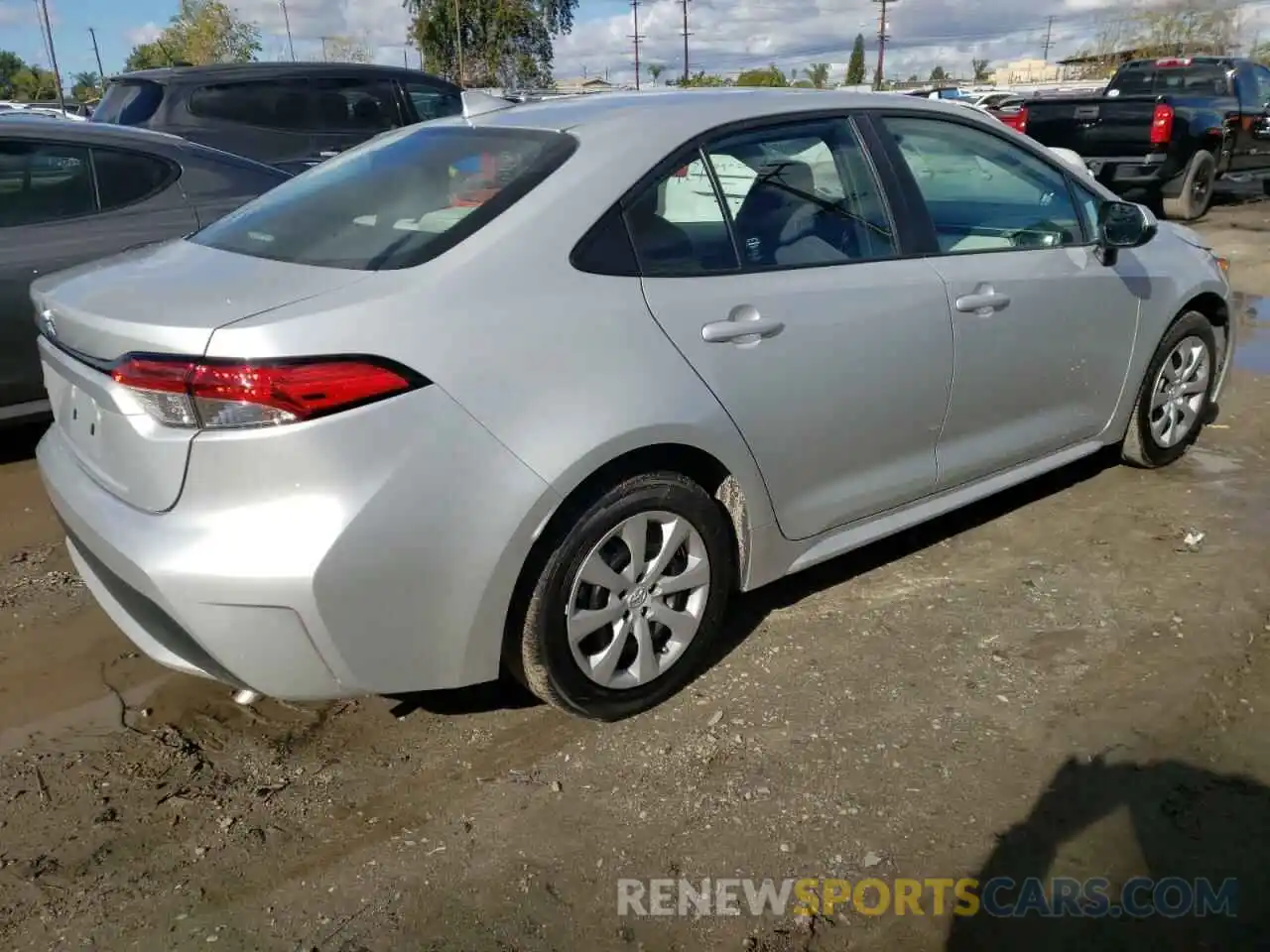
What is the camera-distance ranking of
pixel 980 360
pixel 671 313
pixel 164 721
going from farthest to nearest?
pixel 980 360 → pixel 164 721 → pixel 671 313

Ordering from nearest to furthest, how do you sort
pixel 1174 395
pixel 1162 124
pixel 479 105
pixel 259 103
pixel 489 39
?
pixel 479 105 → pixel 1174 395 → pixel 259 103 → pixel 1162 124 → pixel 489 39

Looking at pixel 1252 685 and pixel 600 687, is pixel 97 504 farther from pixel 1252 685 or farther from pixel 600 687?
pixel 1252 685

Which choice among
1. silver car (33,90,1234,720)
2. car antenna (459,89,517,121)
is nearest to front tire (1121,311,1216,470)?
silver car (33,90,1234,720)

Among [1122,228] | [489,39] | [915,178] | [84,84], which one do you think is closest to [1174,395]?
[1122,228]

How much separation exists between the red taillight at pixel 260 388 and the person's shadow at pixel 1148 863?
172 centimetres

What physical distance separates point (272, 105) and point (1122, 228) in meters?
7.95

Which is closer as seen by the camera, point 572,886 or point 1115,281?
point 572,886

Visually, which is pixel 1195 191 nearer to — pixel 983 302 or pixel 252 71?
pixel 252 71

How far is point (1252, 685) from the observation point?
3145 millimetres

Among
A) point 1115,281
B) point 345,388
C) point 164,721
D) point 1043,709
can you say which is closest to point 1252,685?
point 1043,709

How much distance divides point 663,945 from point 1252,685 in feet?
6.53

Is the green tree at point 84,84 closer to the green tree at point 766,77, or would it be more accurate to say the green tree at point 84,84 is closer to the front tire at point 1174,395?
the green tree at point 766,77

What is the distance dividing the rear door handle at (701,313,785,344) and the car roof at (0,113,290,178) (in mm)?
3688

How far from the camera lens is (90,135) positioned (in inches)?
200
